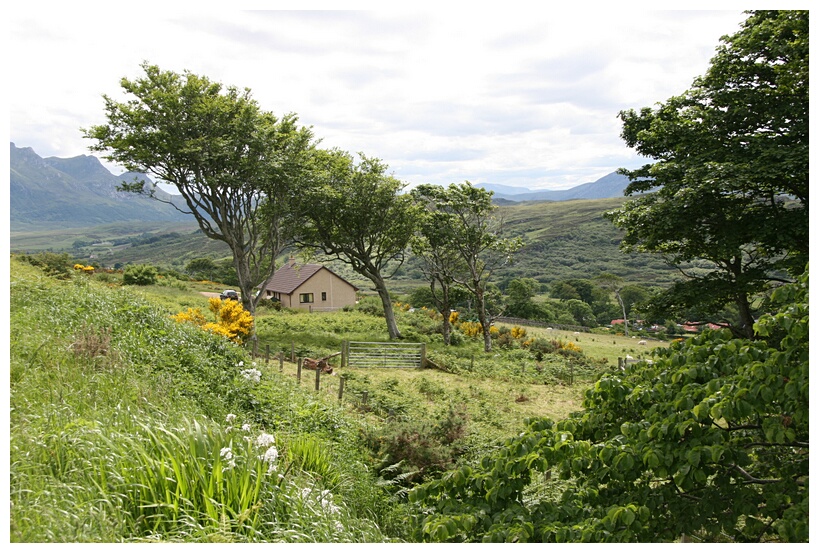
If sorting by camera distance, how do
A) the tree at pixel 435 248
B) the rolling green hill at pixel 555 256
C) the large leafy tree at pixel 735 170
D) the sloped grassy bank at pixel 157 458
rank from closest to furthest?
1. the sloped grassy bank at pixel 157 458
2. the large leafy tree at pixel 735 170
3. the tree at pixel 435 248
4. the rolling green hill at pixel 555 256

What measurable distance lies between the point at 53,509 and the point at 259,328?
26.3 m

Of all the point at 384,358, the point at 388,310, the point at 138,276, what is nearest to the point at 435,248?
the point at 388,310

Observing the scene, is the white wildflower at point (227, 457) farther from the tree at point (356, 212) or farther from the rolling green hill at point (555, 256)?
the rolling green hill at point (555, 256)

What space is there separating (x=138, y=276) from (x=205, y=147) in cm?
2306

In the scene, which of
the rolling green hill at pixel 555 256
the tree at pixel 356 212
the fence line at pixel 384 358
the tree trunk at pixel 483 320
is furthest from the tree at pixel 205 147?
the rolling green hill at pixel 555 256

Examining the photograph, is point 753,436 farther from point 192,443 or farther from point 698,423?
point 192,443

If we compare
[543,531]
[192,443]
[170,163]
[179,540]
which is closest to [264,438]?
[192,443]

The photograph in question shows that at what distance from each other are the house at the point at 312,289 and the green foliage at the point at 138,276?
11046 millimetres

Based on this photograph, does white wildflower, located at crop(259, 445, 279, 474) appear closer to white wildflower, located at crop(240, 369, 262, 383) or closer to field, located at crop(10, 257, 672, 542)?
field, located at crop(10, 257, 672, 542)

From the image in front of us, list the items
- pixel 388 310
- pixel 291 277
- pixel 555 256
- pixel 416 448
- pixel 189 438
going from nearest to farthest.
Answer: pixel 189 438 → pixel 416 448 → pixel 388 310 → pixel 291 277 → pixel 555 256

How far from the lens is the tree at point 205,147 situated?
72.6 feet

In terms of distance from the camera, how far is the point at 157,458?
4.55m

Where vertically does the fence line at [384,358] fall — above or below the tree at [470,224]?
below

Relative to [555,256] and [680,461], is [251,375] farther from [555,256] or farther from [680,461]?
[555,256]
